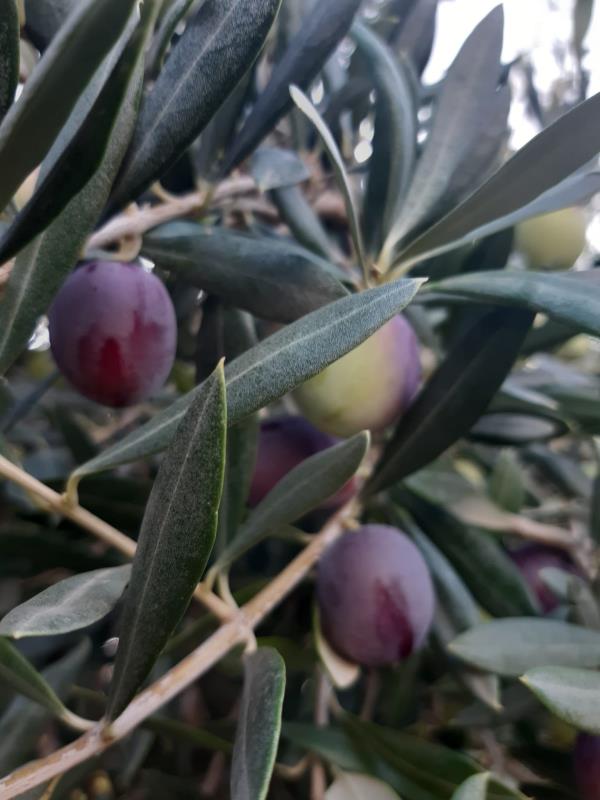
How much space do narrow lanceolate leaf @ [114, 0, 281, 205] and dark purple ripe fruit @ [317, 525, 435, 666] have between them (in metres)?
0.42

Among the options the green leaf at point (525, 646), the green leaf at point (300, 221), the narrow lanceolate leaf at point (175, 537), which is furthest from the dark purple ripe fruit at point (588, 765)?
the green leaf at point (300, 221)

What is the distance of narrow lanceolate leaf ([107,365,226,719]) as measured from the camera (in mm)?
391

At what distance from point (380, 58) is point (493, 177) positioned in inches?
12.4

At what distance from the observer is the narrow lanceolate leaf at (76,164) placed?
0.39 metres

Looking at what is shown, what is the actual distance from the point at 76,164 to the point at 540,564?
80 cm

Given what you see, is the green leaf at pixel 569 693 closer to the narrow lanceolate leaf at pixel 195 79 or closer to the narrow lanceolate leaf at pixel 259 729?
the narrow lanceolate leaf at pixel 259 729

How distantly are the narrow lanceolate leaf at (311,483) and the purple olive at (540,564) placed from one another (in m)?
0.45

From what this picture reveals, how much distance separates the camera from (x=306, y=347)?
47 centimetres

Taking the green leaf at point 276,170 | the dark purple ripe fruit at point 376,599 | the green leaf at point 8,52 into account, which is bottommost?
the dark purple ripe fruit at point 376,599

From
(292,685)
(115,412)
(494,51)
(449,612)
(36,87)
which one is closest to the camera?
(36,87)

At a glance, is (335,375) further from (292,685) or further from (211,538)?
Result: (292,685)

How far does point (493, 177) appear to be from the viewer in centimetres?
55

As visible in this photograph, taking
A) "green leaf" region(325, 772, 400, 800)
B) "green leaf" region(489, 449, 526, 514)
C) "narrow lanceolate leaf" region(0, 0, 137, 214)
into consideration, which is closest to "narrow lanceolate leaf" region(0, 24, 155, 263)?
"narrow lanceolate leaf" region(0, 0, 137, 214)

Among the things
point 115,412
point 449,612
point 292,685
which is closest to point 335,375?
point 449,612
